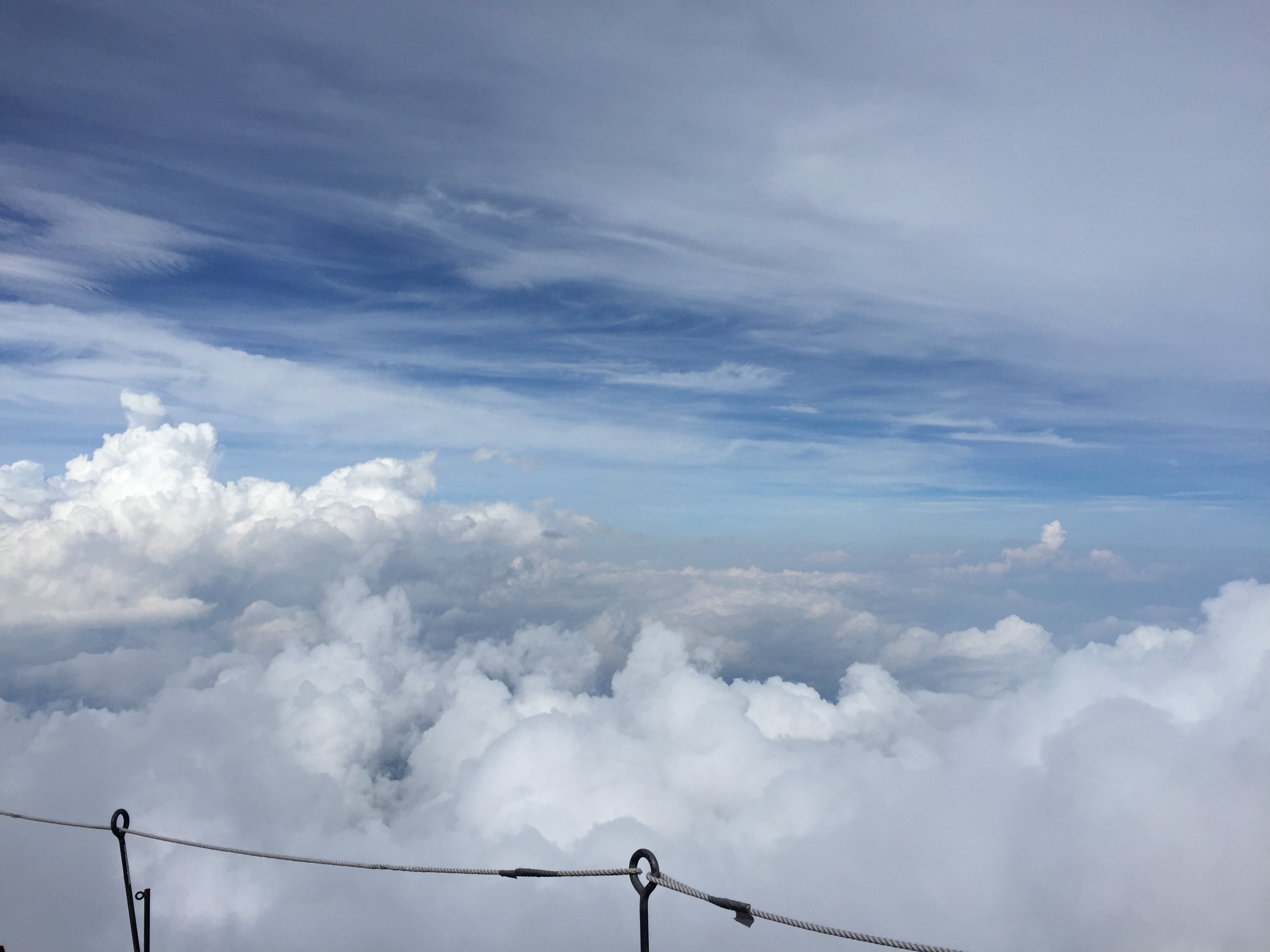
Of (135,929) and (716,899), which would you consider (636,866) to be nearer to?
(716,899)

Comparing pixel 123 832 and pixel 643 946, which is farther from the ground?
pixel 123 832

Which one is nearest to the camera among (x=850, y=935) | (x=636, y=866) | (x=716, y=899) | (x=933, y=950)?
(x=933, y=950)

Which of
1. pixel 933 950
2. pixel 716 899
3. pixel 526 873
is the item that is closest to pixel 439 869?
Result: pixel 526 873

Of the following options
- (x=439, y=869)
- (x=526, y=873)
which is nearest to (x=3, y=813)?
(x=439, y=869)

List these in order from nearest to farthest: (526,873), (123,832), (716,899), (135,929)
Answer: (716,899) < (526,873) < (123,832) < (135,929)

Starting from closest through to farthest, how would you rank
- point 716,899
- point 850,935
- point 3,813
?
point 850,935
point 716,899
point 3,813

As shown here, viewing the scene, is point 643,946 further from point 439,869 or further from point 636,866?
point 439,869

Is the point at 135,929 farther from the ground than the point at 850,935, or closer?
closer

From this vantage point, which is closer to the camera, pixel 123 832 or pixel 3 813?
pixel 123 832

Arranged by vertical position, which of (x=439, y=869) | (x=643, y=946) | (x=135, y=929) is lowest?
(x=135, y=929)
